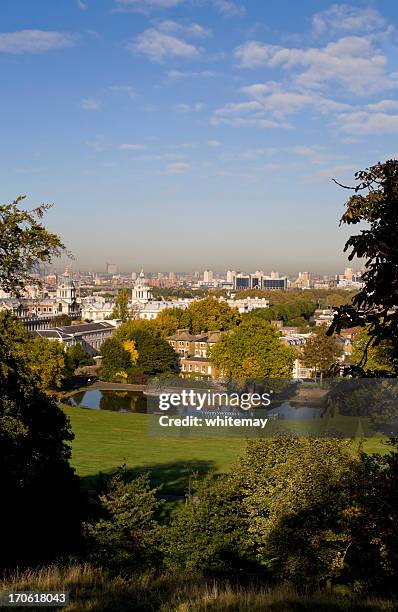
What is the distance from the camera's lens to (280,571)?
9602mm

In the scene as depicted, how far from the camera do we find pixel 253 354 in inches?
1487

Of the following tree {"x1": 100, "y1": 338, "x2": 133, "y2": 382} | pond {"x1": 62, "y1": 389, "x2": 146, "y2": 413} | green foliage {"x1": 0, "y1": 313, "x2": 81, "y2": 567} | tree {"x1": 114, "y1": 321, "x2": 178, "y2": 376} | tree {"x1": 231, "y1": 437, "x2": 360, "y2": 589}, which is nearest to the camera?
tree {"x1": 231, "y1": 437, "x2": 360, "y2": 589}

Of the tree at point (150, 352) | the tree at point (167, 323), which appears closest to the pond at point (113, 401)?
the tree at point (150, 352)

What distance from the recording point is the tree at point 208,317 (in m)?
69.1

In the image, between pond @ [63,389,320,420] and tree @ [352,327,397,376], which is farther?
pond @ [63,389,320,420]

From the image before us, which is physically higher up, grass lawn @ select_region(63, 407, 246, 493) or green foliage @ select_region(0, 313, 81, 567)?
green foliage @ select_region(0, 313, 81, 567)

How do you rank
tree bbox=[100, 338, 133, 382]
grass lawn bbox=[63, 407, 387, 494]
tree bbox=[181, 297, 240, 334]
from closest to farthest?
1. grass lawn bbox=[63, 407, 387, 494]
2. tree bbox=[100, 338, 133, 382]
3. tree bbox=[181, 297, 240, 334]

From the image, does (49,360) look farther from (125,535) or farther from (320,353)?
(125,535)

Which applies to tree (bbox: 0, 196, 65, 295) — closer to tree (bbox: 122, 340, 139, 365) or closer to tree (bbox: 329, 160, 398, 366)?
tree (bbox: 329, 160, 398, 366)

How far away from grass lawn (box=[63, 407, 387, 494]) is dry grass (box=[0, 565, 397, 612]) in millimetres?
11658

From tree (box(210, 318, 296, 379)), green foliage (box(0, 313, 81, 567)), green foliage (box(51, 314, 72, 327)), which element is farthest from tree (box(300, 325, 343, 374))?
green foliage (box(51, 314, 72, 327))

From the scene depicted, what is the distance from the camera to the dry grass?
5.98m

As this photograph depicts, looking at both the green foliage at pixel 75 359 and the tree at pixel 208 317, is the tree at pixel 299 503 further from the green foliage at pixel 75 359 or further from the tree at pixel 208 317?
the tree at pixel 208 317

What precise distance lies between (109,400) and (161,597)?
37461 millimetres
